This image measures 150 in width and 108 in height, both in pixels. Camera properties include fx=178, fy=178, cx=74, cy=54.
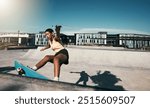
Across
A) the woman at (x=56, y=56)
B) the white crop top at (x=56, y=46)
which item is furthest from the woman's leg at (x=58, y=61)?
the white crop top at (x=56, y=46)

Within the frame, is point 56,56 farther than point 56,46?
No

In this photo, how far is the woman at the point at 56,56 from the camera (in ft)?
13.1

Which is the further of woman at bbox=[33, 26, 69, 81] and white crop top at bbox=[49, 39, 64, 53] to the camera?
white crop top at bbox=[49, 39, 64, 53]

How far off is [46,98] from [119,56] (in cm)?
1007

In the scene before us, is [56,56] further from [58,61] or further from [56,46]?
[56,46]

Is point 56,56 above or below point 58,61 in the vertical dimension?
above

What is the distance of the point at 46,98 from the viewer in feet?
11.7

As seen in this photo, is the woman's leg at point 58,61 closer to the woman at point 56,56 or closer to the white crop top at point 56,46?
the woman at point 56,56

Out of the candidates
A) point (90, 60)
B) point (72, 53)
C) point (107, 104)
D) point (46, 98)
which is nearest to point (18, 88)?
point (46, 98)

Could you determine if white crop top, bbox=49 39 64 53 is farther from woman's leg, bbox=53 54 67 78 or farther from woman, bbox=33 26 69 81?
woman's leg, bbox=53 54 67 78

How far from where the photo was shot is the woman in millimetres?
4008

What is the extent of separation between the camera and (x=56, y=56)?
403cm

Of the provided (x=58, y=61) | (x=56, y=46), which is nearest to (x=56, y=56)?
(x=58, y=61)

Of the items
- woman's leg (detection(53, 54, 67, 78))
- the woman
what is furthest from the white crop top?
woman's leg (detection(53, 54, 67, 78))
